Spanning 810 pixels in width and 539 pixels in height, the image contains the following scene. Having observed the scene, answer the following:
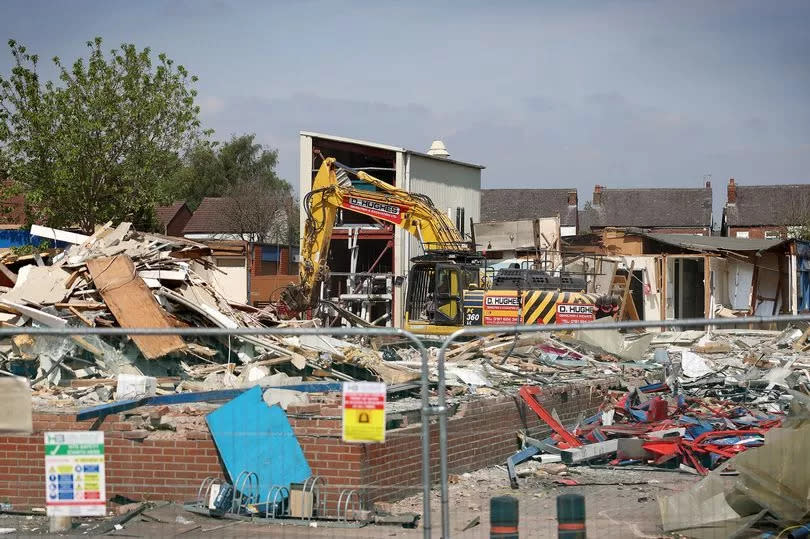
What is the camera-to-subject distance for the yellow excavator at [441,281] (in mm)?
19844

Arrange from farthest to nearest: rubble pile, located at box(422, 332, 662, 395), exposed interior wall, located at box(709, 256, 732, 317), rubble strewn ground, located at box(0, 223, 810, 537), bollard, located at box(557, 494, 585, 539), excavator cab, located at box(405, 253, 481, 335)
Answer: exposed interior wall, located at box(709, 256, 732, 317), excavator cab, located at box(405, 253, 481, 335), rubble pile, located at box(422, 332, 662, 395), rubble strewn ground, located at box(0, 223, 810, 537), bollard, located at box(557, 494, 585, 539)

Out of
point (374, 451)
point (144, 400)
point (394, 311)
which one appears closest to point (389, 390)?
point (374, 451)

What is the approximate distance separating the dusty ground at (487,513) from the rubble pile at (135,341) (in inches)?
87.9

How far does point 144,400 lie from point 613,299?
13.4 meters

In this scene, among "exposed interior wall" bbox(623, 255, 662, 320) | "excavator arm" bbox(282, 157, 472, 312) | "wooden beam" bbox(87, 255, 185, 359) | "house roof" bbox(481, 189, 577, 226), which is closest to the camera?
"wooden beam" bbox(87, 255, 185, 359)

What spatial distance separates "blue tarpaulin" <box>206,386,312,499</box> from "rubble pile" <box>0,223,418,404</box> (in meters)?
2.16

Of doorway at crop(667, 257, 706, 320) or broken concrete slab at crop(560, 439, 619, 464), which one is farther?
doorway at crop(667, 257, 706, 320)

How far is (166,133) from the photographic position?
→ 28641 mm

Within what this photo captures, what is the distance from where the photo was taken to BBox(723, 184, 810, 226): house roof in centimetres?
6750

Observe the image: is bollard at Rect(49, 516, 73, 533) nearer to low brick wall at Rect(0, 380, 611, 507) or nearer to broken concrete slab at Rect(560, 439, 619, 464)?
low brick wall at Rect(0, 380, 611, 507)

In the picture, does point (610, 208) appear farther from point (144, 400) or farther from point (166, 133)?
point (144, 400)

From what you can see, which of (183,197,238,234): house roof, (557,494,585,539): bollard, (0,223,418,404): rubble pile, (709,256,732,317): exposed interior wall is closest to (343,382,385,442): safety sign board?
(557,494,585,539): bollard

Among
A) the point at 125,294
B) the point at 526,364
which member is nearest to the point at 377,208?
the point at 526,364

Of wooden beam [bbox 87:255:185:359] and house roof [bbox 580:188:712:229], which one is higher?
house roof [bbox 580:188:712:229]
